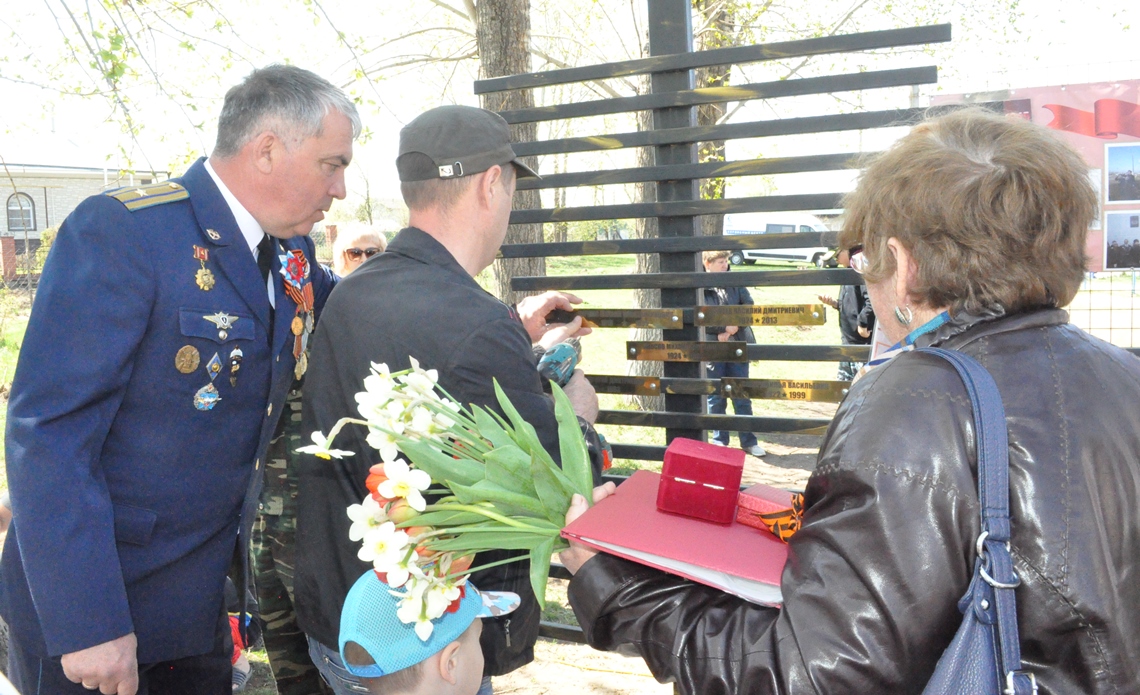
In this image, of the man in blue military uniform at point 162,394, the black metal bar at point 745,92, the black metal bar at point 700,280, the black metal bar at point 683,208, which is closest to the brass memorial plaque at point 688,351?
the black metal bar at point 700,280

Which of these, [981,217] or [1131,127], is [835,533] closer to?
[981,217]

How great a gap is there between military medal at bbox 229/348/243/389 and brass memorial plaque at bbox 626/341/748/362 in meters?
1.39

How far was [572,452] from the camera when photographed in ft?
5.08

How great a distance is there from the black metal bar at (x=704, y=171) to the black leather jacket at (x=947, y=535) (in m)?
1.53

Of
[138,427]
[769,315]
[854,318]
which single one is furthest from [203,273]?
[854,318]

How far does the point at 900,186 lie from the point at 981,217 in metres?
0.12

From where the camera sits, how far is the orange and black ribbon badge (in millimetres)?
1419

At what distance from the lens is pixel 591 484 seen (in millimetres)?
1543

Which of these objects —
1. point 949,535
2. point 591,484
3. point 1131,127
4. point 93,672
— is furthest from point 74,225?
point 1131,127

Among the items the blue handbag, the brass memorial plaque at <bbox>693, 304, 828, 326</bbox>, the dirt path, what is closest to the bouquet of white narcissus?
the blue handbag

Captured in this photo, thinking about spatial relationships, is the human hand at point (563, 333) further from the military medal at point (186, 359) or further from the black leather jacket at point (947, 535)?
the black leather jacket at point (947, 535)

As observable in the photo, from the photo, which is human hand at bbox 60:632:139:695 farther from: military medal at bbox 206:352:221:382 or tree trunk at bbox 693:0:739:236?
tree trunk at bbox 693:0:739:236

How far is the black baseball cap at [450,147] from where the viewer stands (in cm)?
215

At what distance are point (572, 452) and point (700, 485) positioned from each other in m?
0.23
